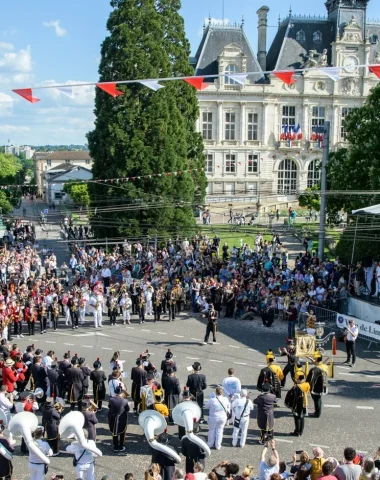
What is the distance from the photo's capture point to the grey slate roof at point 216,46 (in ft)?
210

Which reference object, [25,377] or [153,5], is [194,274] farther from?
[153,5]

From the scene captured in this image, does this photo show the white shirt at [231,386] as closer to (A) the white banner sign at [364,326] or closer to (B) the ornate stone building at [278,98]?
(A) the white banner sign at [364,326]

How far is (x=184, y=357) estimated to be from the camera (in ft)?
65.0

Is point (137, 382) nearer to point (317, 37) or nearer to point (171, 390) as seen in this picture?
point (171, 390)

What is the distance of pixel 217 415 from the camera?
1270 centimetres

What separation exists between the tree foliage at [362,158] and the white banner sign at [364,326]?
7406 mm

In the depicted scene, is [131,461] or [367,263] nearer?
[131,461]

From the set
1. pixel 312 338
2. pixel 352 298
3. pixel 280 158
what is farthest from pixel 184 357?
pixel 280 158

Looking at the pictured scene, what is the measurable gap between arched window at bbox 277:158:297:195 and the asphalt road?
1721 inches

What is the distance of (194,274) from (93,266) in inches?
270

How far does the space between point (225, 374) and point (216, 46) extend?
172 ft

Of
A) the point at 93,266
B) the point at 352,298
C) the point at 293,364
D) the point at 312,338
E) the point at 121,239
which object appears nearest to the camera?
the point at 293,364

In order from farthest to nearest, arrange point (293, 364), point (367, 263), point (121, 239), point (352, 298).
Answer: point (121, 239)
point (367, 263)
point (352, 298)
point (293, 364)

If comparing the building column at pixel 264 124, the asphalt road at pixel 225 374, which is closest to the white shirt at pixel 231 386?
the asphalt road at pixel 225 374
